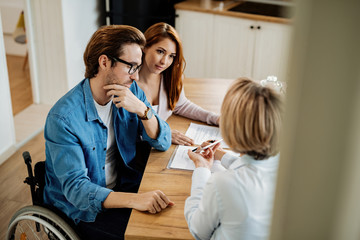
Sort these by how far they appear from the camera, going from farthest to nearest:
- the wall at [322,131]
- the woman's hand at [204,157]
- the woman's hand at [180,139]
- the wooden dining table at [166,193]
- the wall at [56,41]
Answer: the wall at [56,41] → the woman's hand at [180,139] → the woman's hand at [204,157] → the wooden dining table at [166,193] → the wall at [322,131]

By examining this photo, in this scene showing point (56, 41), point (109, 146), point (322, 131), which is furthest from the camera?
point (56, 41)

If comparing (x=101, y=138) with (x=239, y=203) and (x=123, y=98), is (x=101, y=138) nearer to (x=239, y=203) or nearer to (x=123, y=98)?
(x=123, y=98)

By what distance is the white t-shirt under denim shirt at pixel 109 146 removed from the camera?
63.6 inches

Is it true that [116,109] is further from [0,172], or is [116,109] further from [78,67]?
[78,67]

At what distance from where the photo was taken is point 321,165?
210 mm

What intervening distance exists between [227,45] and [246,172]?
10.8ft

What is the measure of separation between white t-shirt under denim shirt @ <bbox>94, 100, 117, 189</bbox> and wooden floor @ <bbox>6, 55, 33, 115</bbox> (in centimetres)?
246

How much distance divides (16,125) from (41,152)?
0.58m

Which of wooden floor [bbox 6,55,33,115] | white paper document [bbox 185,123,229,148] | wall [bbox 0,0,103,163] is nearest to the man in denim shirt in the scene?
white paper document [bbox 185,123,229,148]

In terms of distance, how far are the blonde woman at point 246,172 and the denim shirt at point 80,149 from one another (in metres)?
0.49


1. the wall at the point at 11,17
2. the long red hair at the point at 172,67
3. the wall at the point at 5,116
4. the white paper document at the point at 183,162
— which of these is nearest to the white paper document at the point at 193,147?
the white paper document at the point at 183,162

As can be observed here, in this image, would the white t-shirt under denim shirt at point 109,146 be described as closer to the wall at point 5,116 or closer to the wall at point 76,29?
the wall at point 5,116

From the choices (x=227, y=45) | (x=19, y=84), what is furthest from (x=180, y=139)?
(x=19, y=84)

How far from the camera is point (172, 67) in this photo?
2.05 meters
